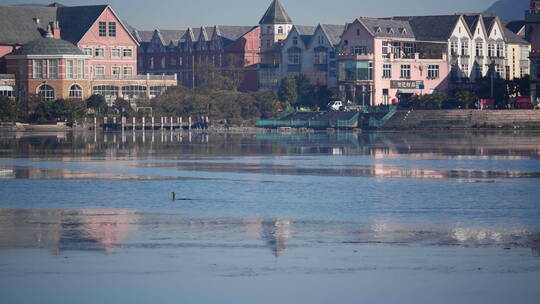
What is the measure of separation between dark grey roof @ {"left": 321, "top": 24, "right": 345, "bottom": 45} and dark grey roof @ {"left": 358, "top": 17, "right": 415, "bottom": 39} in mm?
8197

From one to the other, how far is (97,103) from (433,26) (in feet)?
115

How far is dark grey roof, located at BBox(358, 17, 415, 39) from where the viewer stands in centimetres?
11150

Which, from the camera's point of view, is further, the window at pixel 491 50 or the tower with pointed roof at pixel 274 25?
the tower with pointed roof at pixel 274 25

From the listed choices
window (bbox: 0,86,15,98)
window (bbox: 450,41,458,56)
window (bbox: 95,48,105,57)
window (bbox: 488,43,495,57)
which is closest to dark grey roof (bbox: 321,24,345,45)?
window (bbox: 450,41,458,56)

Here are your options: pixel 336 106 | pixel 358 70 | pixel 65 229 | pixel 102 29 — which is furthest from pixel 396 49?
pixel 65 229

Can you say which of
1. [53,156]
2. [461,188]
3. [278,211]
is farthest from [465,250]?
[53,156]

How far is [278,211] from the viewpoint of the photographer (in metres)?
38.1

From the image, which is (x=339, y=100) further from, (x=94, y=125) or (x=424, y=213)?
(x=424, y=213)

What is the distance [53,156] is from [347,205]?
99.2ft

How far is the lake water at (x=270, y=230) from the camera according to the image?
84.0 ft

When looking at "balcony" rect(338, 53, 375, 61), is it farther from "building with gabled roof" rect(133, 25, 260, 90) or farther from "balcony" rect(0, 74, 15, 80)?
"balcony" rect(0, 74, 15, 80)

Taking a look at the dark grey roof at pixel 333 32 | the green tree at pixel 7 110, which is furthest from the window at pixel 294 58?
the green tree at pixel 7 110

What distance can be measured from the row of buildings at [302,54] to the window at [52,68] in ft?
0.33

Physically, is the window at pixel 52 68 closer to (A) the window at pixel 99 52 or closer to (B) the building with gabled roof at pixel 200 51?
(A) the window at pixel 99 52
